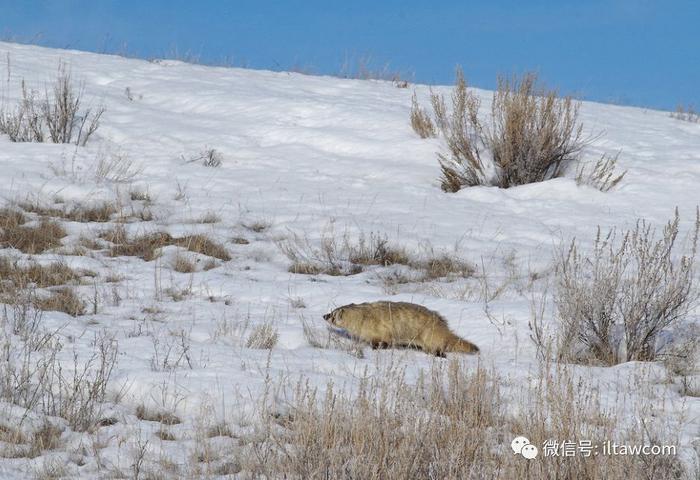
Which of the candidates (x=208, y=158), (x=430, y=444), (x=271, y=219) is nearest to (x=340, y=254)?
(x=271, y=219)

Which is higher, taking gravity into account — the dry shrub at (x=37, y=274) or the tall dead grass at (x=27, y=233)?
the tall dead grass at (x=27, y=233)

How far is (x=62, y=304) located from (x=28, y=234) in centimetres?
214

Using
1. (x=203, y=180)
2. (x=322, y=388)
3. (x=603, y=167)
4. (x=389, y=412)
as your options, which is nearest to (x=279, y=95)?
(x=203, y=180)

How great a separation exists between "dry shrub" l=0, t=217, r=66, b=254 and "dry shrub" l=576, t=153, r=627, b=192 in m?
5.85

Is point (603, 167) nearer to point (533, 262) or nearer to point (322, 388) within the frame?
point (533, 262)

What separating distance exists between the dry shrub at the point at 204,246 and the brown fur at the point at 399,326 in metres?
2.49

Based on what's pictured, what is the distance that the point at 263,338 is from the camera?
522 cm

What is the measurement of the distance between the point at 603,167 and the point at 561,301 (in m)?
5.08

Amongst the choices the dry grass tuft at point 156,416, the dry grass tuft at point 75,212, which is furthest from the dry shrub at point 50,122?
the dry grass tuft at point 156,416

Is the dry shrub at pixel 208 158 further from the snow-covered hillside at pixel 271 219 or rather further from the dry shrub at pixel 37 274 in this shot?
the dry shrub at pixel 37 274

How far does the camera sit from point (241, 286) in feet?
22.2

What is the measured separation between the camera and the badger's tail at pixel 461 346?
5.17 metres

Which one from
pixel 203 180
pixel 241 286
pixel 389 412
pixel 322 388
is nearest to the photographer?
pixel 389 412

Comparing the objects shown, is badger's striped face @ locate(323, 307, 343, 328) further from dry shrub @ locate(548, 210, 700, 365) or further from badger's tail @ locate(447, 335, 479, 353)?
dry shrub @ locate(548, 210, 700, 365)
